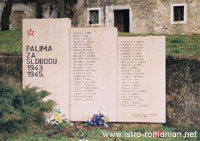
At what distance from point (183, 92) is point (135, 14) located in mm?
12813

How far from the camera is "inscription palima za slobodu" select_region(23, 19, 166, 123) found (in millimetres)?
7340

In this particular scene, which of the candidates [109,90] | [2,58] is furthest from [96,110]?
[2,58]

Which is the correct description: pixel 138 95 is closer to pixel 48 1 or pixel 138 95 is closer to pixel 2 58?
pixel 2 58

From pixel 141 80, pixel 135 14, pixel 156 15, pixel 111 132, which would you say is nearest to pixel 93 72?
pixel 141 80

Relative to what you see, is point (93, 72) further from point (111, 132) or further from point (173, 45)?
point (173, 45)

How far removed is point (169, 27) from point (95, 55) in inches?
487

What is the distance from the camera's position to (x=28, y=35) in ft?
25.8

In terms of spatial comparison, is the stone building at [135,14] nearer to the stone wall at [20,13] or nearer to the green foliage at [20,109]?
the stone wall at [20,13]

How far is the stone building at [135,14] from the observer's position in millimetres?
18875

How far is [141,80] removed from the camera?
7367 mm

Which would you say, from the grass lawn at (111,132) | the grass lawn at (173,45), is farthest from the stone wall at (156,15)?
the grass lawn at (111,132)

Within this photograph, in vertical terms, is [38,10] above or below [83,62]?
above

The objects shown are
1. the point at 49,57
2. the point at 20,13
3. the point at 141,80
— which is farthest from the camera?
the point at 20,13

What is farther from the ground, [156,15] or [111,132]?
[156,15]
